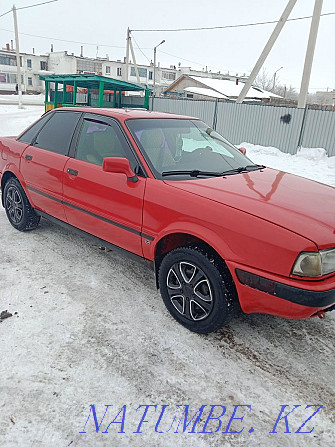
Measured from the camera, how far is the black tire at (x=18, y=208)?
4438mm

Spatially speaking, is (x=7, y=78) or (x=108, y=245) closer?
(x=108, y=245)

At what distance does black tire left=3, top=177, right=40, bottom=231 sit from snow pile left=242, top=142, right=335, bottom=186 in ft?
23.6

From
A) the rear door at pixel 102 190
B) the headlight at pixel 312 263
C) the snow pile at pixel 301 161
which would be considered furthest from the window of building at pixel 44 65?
the headlight at pixel 312 263

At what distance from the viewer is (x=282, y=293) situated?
2.22 m

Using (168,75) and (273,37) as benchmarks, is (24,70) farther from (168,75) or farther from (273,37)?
(273,37)

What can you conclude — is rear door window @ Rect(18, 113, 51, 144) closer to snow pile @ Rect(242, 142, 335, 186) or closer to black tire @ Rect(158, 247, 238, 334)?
black tire @ Rect(158, 247, 238, 334)

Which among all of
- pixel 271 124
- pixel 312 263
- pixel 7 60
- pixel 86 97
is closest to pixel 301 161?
pixel 271 124

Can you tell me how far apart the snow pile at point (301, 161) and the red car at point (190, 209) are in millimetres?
6673

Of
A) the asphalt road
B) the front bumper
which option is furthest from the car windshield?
the asphalt road

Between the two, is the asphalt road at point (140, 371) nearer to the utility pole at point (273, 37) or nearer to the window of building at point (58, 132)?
the window of building at point (58, 132)

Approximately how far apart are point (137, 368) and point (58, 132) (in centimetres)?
278

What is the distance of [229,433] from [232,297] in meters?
0.88

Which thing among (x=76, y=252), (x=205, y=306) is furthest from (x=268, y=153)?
(x=205, y=306)

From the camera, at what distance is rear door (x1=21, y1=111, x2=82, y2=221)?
3.80m
